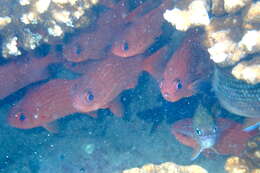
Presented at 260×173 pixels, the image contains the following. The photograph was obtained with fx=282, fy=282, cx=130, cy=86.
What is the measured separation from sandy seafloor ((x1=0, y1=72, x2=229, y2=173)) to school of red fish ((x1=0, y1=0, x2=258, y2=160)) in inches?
15.2

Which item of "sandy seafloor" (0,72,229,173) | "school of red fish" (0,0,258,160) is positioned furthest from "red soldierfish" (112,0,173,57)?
"sandy seafloor" (0,72,229,173)

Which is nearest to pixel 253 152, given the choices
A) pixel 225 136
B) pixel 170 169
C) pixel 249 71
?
pixel 225 136

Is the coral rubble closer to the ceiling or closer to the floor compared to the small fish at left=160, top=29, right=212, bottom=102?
closer to the ceiling

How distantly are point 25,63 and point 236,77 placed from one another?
136 inches

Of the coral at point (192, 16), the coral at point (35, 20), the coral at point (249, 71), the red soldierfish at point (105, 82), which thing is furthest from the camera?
the red soldierfish at point (105, 82)

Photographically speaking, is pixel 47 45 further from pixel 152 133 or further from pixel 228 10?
pixel 228 10

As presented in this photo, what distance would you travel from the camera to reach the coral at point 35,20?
4.06 metres

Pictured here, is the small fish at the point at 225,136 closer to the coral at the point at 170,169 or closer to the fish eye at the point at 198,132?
the fish eye at the point at 198,132

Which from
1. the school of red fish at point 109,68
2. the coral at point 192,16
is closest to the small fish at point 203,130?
the school of red fish at point 109,68

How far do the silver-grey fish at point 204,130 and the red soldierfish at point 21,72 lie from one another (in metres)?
2.63

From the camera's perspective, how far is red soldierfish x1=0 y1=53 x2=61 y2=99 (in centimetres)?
479

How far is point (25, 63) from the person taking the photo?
4.87m

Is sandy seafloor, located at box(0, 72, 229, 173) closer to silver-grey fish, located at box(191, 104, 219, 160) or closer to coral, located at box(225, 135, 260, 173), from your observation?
silver-grey fish, located at box(191, 104, 219, 160)

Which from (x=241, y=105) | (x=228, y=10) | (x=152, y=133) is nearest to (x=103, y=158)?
(x=152, y=133)
